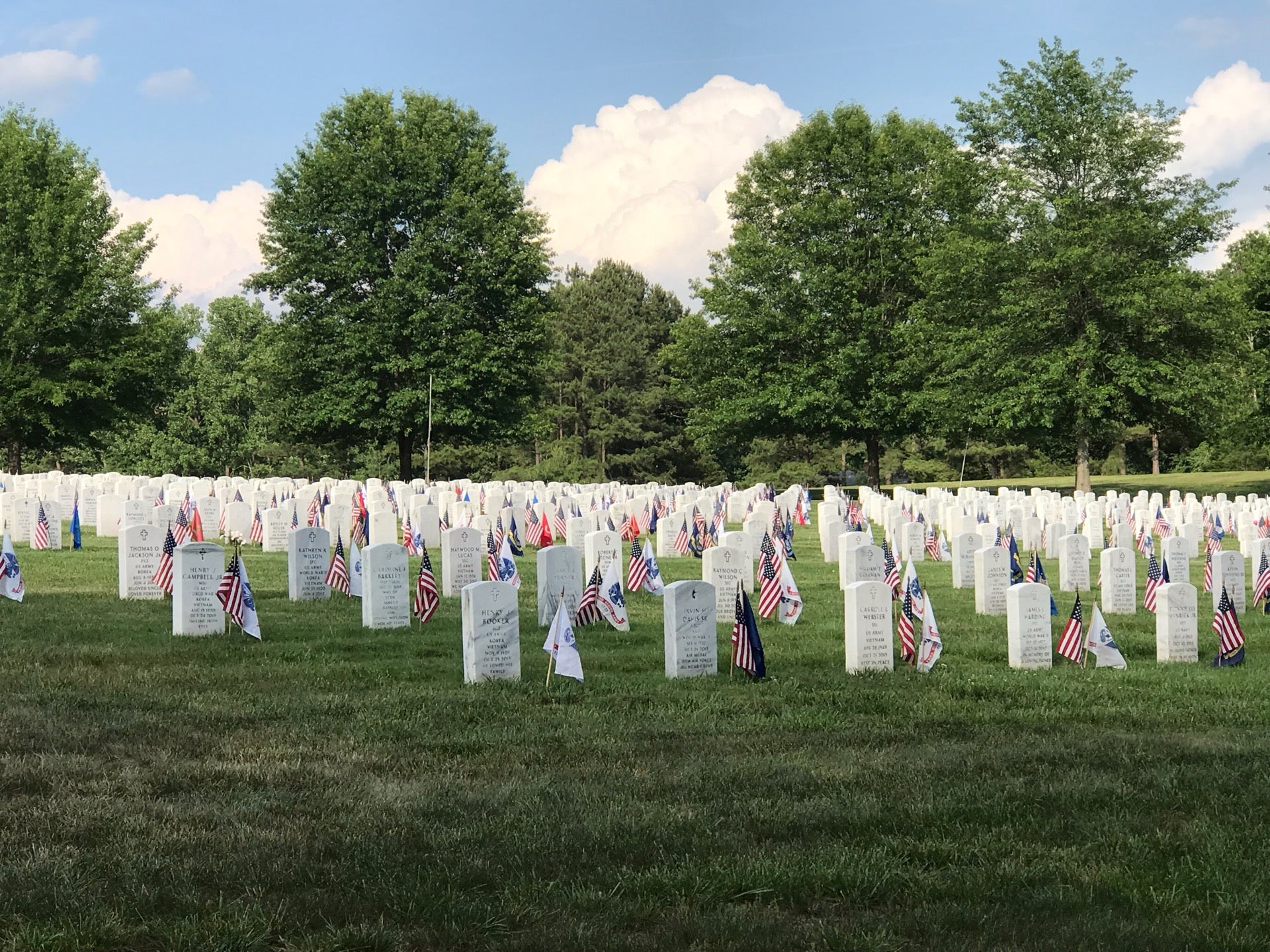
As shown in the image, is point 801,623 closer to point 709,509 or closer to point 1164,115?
point 709,509

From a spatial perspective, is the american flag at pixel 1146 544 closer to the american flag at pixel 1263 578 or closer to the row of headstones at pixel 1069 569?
the row of headstones at pixel 1069 569

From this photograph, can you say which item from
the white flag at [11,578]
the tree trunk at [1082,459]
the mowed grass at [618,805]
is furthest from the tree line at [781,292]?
the mowed grass at [618,805]

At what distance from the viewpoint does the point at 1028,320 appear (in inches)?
1523

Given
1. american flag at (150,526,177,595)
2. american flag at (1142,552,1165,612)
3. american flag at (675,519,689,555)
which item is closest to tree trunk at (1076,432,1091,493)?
american flag at (675,519,689,555)

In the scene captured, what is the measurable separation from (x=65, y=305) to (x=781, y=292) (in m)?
23.4

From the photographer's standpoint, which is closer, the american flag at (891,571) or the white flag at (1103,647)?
the white flag at (1103,647)

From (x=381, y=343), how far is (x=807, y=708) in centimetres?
3474

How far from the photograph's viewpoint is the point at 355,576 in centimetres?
1491

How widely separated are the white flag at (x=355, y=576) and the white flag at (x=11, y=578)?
3509 mm

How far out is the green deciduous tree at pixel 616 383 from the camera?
62812 mm

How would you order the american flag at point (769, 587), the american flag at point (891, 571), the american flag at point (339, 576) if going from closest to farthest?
the american flag at point (891, 571)
the american flag at point (769, 587)
the american flag at point (339, 576)

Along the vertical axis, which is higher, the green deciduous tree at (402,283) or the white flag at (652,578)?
the green deciduous tree at (402,283)

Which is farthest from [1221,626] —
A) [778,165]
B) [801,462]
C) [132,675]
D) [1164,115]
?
[801,462]

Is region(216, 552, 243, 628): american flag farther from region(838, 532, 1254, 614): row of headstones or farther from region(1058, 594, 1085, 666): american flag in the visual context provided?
region(1058, 594, 1085, 666): american flag
